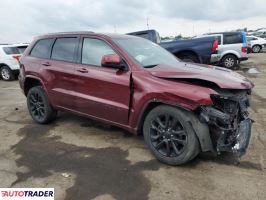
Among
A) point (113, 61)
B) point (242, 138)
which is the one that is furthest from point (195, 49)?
point (242, 138)

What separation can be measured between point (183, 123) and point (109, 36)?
1930 mm

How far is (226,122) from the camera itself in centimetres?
390

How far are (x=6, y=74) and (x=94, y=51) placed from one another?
33.3ft

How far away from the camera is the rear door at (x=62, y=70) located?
541cm

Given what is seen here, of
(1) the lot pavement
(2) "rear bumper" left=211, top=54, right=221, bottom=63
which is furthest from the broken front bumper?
(2) "rear bumper" left=211, top=54, right=221, bottom=63

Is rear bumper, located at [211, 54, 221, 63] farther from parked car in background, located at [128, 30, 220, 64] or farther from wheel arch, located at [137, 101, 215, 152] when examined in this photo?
wheel arch, located at [137, 101, 215, 152]

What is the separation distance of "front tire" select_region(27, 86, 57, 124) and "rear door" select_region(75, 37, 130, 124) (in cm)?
94

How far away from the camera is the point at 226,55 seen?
1509 centimetres

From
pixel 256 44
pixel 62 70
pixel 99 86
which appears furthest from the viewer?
pixel 256 44

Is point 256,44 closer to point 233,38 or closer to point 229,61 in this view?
point 233,38

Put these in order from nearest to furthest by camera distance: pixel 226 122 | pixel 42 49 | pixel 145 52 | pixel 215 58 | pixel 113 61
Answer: pixel 226 122 < pixel 113 61 < pixel 145 52 < pixel 42 49 < pixel 215 58

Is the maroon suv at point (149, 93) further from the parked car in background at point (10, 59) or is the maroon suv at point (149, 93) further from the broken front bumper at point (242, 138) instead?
the parked car in background at point (10, 59)

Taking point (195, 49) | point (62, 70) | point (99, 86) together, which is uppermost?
point (195, 49)

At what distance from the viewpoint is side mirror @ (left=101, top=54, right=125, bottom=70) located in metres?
4.54
